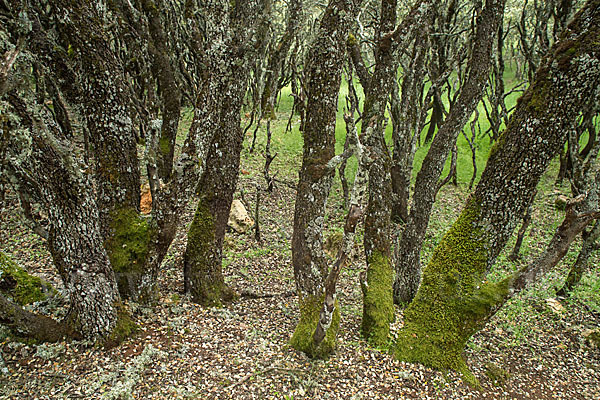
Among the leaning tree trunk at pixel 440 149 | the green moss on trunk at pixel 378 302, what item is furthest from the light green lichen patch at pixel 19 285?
the leaning tree trunk at pixel 440 149

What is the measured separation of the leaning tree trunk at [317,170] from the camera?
402 cm

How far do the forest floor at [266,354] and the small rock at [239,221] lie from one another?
1021mm

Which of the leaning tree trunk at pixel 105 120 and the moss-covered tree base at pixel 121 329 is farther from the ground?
the leaning tree trunk at pixel 105 120

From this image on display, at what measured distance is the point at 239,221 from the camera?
8344 millimetres

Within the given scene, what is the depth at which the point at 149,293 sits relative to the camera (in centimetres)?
463

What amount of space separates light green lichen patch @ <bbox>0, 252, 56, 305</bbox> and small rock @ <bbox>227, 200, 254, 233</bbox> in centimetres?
424

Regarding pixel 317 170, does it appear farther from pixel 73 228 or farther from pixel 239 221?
pixel 239 221

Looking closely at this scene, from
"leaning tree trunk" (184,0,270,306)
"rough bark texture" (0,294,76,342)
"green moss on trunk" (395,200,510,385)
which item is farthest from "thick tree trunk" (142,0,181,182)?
"green moss on trunk" (395,200,510,385)

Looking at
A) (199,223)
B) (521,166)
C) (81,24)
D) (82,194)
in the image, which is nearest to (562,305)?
(521,166)

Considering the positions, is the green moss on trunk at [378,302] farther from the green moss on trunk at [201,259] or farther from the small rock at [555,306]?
the small rock at [555,306]

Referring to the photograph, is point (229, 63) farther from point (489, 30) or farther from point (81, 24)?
point (489, 30)

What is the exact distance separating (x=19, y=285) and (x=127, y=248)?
1.14 metres

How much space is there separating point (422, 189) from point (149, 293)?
4102mm

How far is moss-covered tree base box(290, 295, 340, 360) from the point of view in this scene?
418 centimetres
